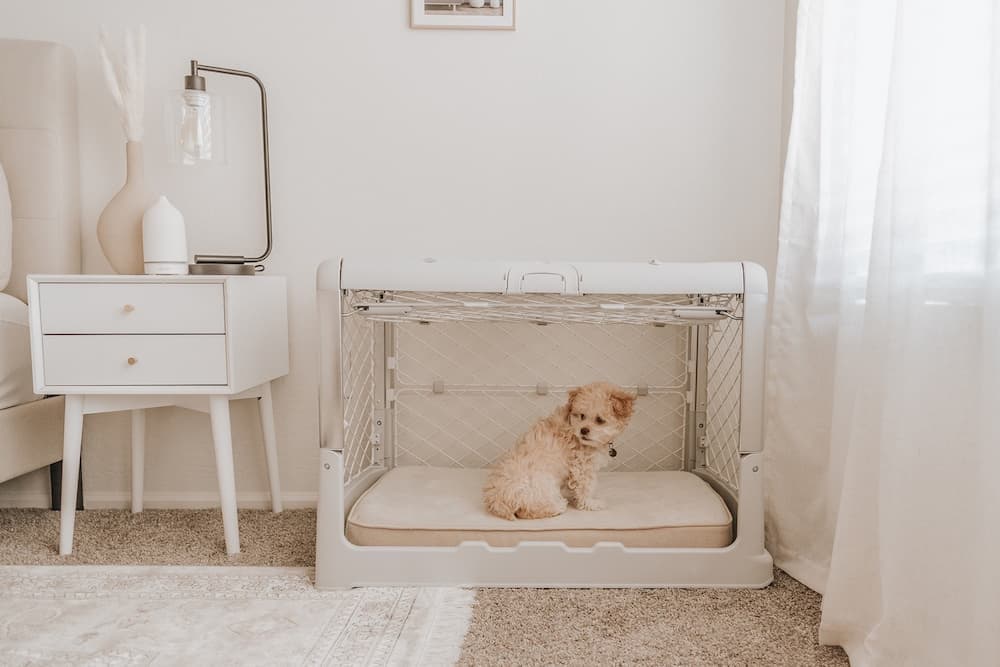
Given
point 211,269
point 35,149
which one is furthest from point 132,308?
point 35,149

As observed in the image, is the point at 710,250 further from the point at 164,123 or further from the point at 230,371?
the point at 164,123

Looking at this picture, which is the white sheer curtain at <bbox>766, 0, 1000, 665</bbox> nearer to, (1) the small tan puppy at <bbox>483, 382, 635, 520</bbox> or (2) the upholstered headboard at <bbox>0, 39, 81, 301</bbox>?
(1) the small tan puppy at <bbox>483, 382, 635, 520</bbox>

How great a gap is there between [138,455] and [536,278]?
1.22 m

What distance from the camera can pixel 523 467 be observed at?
138cm

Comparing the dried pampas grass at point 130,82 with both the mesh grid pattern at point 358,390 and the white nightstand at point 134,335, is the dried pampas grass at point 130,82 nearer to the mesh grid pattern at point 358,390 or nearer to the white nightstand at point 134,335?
the white nightstand at point 134,335

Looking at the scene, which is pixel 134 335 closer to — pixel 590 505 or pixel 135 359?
pixel 135 359

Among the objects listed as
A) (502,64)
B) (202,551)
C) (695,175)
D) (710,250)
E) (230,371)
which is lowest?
(202,551)

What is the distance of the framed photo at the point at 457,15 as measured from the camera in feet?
5.75

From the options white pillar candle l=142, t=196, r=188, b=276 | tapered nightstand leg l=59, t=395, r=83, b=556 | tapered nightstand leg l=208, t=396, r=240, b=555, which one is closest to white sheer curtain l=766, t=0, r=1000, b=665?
tapered nightstand leg l=208, t=396, r=240, b=555

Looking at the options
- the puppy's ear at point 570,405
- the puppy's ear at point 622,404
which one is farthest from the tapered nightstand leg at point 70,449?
the puppy's ear at point 622,404

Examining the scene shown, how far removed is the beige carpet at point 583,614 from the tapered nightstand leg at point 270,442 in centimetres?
15

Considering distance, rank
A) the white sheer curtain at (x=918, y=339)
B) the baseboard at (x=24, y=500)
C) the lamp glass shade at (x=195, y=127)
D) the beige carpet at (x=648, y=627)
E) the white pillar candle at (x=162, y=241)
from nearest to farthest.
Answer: the white sheer curtain at (x=918, y=339)
the beige carpet at (x=648, y=627)
the white pillar candle at (x=162, y=241)
the lamp glass shade at (x=195, y=127)
the baseboard at (x=24, y=500)

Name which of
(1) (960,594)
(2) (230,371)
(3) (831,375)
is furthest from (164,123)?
(1) (960,594)

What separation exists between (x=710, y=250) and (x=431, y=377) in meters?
0.85
